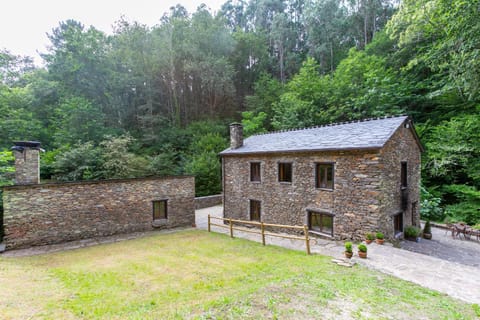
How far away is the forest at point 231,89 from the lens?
554 inches

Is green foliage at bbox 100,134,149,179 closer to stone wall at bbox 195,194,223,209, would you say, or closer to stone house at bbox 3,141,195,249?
stone wall at bbox 195,194,223,209

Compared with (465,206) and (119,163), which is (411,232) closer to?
(465,206)

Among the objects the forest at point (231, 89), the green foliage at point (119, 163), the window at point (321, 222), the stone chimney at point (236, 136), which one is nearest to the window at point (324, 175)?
the window at point (321, 222)

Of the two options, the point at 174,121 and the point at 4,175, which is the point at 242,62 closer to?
the point at 174,121

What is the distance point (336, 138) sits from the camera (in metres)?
10.1

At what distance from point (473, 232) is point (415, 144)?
193 inches

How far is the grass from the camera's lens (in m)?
3.82

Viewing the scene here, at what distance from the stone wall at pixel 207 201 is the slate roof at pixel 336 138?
7134 millimetres

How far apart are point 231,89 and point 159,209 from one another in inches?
734

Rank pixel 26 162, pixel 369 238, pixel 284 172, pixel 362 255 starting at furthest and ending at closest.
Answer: pixel 284 172 → pixel 26 162 → pixel 369 238 → pixel 362 255

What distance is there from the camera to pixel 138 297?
186 inches

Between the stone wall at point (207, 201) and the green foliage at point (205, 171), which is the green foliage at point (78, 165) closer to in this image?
the green foliage at point (205, 171)

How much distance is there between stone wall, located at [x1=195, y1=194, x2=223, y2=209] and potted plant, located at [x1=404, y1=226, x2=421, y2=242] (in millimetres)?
14155

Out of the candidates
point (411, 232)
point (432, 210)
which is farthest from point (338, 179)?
point (432, 210)
